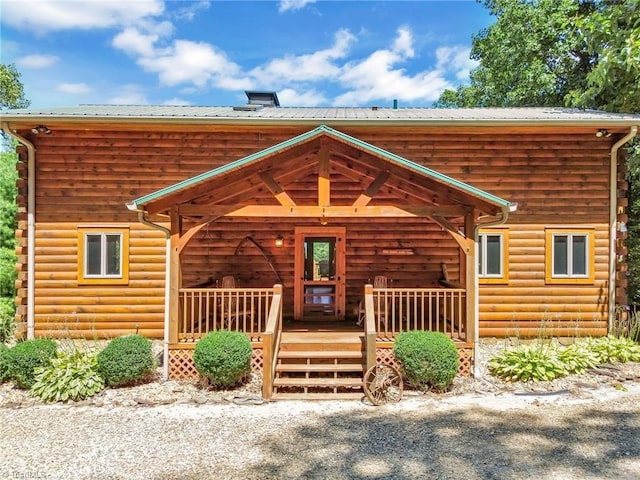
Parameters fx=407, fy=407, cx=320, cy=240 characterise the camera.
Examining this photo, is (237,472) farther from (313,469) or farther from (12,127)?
(12,127)

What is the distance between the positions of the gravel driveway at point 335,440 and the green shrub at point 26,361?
615 mm

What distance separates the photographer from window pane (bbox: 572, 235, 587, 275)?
30.5 feet

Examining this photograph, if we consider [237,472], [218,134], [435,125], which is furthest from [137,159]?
[237,472]

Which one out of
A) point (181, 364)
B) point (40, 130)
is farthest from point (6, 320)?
point (181, 364)

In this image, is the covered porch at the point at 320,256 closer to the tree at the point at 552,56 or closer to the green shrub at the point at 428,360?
the green shrub at the point at 428,360

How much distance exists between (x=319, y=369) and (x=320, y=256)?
374 centimetres

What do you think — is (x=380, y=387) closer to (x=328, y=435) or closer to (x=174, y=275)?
(x=328, y=435)

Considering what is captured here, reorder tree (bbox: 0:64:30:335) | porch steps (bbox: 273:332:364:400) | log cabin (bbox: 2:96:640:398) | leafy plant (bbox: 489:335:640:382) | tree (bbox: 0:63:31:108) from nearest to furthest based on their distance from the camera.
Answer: porch steps (bbox: 273:332:364:400) → leafy plant (bbox: 489:335:640:382) → log cabin (bbox: 2:96:640:398) → tree (bbox: 0:64:30:335) → tree (bbox: 0:63:31:108)

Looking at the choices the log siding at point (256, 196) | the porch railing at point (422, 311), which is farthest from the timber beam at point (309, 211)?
the log siding at point (256, 196)

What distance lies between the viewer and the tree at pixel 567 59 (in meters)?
10.5

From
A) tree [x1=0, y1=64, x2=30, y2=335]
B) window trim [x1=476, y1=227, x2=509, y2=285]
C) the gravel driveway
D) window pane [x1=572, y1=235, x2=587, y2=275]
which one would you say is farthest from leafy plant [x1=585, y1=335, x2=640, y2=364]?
tree [x1=0, y1=64, x2=30, y2=335]

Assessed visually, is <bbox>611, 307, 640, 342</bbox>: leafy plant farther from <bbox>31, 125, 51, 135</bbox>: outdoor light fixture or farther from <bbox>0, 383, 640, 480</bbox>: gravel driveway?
<bbox>31, 125, 51, 135</bbox>: outdoor light fixture

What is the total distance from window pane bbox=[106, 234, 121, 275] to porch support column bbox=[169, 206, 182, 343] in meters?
3.23

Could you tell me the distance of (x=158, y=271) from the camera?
30.4ft
